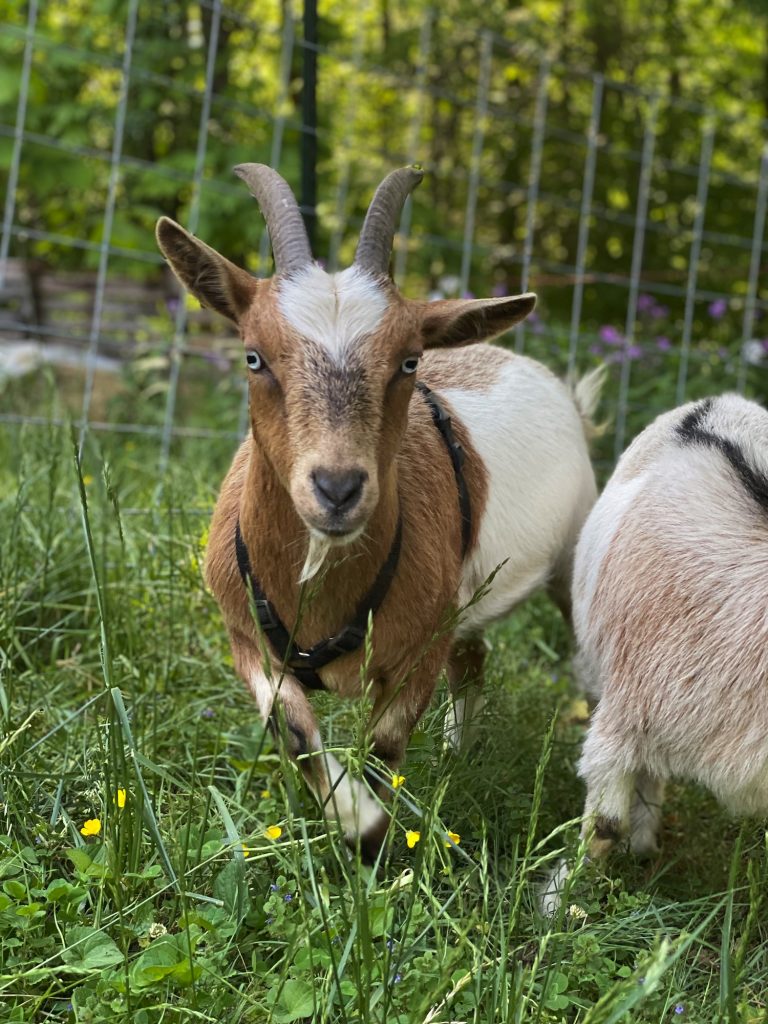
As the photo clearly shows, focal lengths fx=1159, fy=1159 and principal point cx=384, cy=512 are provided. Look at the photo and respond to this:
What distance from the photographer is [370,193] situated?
10.5m

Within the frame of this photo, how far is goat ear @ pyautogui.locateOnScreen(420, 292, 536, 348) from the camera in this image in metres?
2.70

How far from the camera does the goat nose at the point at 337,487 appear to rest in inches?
89.1

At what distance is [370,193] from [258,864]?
8.73 m

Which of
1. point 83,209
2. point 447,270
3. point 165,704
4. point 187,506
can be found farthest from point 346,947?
point 83,209

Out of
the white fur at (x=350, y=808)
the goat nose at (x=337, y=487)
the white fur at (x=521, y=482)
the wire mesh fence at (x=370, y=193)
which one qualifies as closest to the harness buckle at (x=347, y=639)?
the white fur at (x=350, y=808)

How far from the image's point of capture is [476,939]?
2312 mm

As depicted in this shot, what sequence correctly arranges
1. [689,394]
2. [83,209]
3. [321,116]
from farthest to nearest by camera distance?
[83,209]
[321,116]
[689,394]

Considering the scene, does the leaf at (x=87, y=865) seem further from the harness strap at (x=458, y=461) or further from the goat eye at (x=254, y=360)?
the harness strap at (x=458, y=461)

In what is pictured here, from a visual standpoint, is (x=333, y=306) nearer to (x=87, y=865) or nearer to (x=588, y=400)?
(x=87, y=865)

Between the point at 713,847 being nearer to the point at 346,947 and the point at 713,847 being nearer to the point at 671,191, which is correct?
the point at 346,947

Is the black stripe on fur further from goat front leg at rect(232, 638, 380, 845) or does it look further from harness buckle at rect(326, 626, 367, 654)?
goat front leg at rect(232, 638, 380, 845)

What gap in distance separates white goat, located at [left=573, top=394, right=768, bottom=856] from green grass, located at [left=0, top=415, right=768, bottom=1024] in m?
0.15

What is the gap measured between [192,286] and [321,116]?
7.26 m

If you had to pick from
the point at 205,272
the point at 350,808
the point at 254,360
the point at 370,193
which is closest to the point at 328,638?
the point at 350,808
